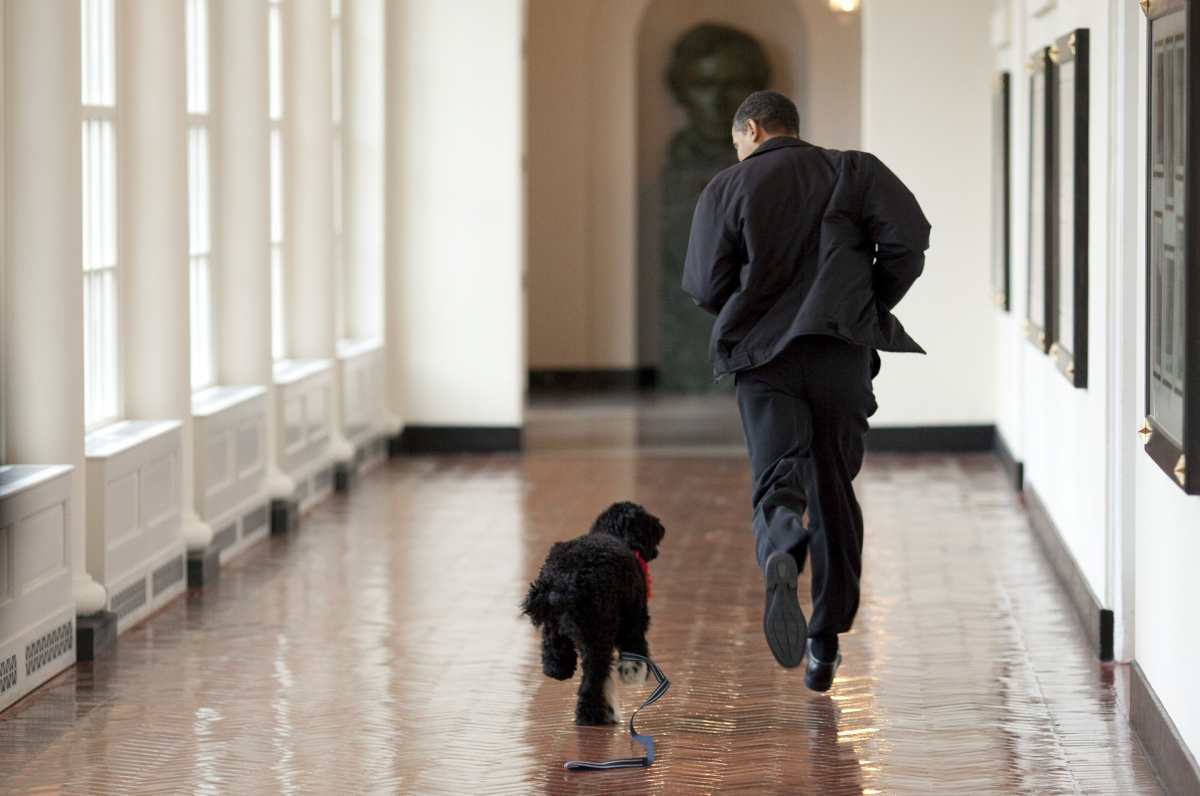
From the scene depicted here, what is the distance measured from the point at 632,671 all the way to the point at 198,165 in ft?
13.5

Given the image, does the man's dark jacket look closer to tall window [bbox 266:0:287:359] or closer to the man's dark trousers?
the man's dark trousers

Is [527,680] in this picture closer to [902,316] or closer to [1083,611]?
[1083,611]

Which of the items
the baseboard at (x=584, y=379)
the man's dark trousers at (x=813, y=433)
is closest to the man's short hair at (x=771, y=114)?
the man's dark trousers at (x=813, y=433)

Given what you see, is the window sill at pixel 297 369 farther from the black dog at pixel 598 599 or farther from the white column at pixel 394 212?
the black dog at pixel 598 599

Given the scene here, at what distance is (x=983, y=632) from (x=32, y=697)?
11.0 ft

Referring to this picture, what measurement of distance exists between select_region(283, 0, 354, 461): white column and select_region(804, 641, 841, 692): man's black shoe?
5.21m

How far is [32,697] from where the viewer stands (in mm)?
5625

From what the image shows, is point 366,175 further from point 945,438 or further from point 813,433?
point 813,433

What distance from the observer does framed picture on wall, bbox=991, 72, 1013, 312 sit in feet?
34.0

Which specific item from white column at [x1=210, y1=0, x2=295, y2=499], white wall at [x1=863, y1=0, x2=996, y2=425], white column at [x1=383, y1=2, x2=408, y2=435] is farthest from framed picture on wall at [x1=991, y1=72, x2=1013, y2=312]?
white column at [x1=210, y1=0, x2=295, y2=499]

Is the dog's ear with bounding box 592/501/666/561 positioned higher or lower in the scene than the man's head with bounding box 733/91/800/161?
lower

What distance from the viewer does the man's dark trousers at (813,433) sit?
5.05 meters

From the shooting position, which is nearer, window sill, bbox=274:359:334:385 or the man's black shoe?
the man's black shoe

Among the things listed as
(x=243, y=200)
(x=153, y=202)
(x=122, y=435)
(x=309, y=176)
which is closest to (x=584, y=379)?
(x=309, y=176)
